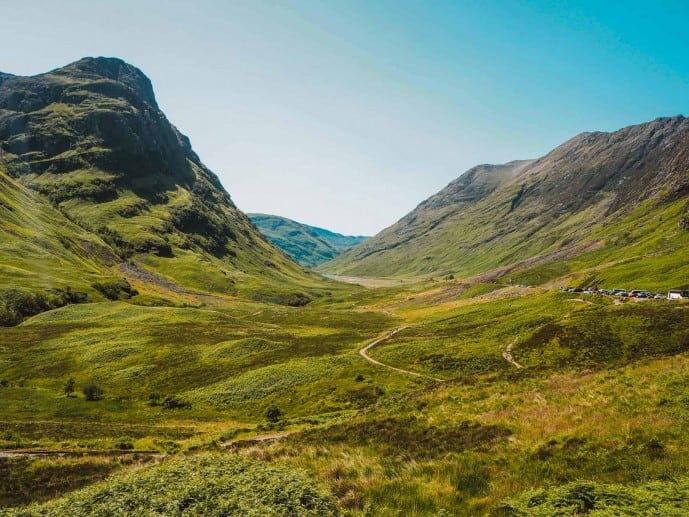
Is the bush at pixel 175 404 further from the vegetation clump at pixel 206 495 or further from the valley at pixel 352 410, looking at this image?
the vegetation clump at pixel 206 495

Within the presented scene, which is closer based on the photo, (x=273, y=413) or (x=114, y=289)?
(x=273, y=413)

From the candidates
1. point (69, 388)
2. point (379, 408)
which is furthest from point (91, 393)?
point (379, 408)

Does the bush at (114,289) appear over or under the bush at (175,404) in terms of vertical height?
over

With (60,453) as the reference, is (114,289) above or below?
above

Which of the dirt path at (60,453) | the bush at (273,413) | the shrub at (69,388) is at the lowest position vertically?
the shrub at (69,388)

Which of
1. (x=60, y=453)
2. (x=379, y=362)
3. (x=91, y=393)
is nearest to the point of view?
(x=60, y=453)

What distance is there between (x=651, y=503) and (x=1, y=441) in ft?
164

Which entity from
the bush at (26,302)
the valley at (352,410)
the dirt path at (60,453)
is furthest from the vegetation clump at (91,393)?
the bush at (26,302)

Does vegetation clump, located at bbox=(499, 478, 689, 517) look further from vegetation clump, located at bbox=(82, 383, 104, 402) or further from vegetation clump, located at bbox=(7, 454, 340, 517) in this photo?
vegetation clump, located at bbox=(82, 383, 104, 402)

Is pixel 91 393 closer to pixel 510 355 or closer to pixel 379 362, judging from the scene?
pixel 379 362

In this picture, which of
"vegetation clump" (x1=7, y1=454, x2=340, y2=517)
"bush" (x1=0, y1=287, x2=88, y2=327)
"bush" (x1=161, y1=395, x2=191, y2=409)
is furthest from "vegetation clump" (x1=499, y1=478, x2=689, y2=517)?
"bush" (x1=0, y1=287, x2=88, y2=327)

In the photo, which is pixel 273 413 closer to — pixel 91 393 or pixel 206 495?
pixel 91 393

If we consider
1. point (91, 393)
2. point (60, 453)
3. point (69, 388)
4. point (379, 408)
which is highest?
point (379, 408)

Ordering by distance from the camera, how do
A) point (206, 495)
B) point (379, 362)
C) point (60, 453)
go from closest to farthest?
point (206, 495) < point (60, 453) < point (379, 362)
